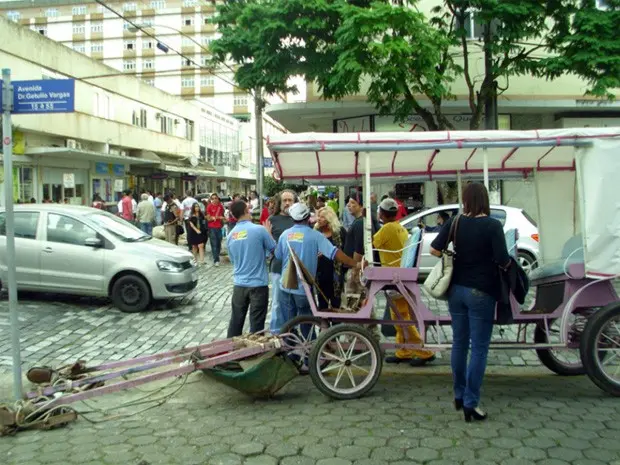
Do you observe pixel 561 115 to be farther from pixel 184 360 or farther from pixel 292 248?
pixel 184 360

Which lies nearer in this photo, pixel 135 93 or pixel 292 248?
pixel 292 248

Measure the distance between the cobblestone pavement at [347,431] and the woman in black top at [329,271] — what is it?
1367mm

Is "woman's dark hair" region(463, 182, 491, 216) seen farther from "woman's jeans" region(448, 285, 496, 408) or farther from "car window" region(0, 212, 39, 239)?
"car window" region(0, 212, 39, 239)

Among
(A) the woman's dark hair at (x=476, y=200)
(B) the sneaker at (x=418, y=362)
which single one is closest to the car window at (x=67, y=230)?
(B) the sneaker at (x=418, y=362)

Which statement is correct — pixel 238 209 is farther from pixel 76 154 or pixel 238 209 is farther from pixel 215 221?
pixel 76 154

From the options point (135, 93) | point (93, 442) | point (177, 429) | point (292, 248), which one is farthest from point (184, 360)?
point (135, 93)

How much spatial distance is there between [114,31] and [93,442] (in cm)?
8116

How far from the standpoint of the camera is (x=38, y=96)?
5.13 m

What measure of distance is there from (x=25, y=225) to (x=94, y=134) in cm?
2223

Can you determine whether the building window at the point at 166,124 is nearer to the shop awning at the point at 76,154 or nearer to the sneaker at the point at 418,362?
the shop awning at the point at 76,154

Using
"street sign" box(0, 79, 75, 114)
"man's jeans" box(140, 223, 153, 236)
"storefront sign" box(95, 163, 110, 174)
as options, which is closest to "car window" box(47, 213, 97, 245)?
"street sign" box(0, 79, 75, 114)

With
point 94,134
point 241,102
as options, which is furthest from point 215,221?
point 241,102

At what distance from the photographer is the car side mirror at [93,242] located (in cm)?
941

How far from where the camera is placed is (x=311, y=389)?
5633 mm
